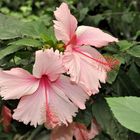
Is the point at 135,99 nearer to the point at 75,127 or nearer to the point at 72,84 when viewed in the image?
the point at 72,84

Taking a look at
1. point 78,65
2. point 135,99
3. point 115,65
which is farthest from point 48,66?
point 135,99

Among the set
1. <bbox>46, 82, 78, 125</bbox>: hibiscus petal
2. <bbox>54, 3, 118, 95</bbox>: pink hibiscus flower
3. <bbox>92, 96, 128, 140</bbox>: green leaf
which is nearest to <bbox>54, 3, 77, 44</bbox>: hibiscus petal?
<bbox>54, 3, 118, 95</bbox>: pink hibiscus flower

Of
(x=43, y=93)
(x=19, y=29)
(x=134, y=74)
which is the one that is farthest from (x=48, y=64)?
(x=134, y=74)

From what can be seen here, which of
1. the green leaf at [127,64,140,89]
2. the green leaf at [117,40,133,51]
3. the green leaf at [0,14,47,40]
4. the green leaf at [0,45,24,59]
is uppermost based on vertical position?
the green leaf at [0,14,47,40]

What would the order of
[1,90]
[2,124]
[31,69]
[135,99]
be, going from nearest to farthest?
1. [135,99]
2. [1,90]
3. [31,69]
4. [2,124]

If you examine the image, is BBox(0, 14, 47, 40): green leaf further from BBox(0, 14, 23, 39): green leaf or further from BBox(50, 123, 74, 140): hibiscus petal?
BBox(50, 123, 74, 140): hibiscus petal

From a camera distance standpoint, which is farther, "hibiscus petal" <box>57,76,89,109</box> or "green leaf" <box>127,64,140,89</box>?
"green leaf" <box>127,64,140,89</box>

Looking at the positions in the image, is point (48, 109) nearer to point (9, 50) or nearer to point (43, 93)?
point (43, 93)

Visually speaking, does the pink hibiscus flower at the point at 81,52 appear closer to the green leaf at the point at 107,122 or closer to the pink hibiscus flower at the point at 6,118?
the green leaf at the point at 107,122
